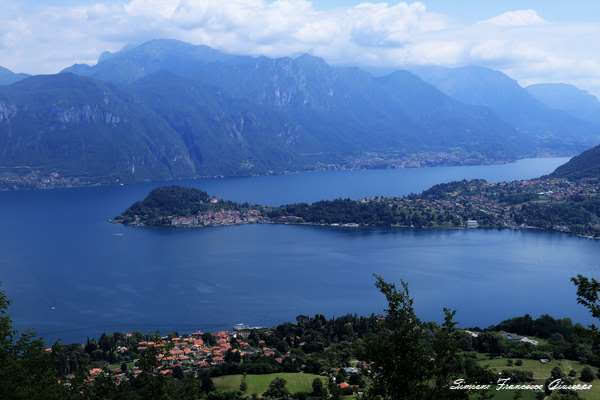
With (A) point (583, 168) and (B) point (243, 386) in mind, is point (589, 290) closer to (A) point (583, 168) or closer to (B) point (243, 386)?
(B) point (243, 386)

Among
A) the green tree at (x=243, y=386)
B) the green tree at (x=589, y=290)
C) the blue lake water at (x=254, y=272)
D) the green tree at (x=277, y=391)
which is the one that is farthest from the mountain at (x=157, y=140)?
the green tree at (x=589, y=290)

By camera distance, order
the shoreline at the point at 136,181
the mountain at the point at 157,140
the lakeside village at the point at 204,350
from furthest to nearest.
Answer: the mountain at the point at 157,140 < the shoreline at the point at 136,181 < the lakeside village at the point at 204,350

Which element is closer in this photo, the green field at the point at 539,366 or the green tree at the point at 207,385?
the green field at the point at 539,366

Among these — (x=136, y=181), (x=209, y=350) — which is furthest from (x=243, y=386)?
(x=136, y=181)

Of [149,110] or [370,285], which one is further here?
[149,110]

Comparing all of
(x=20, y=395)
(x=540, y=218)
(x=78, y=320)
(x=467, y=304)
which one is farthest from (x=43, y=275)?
(x=540, y=218)

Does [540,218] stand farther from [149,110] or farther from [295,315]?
[149,110]

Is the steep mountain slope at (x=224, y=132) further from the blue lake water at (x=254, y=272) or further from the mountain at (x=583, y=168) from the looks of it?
the blue lake water at (x=254, y=272)

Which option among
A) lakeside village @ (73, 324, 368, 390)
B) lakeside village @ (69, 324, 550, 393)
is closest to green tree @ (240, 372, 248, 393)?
lakeside village @ (69, 324, 550, 393)
